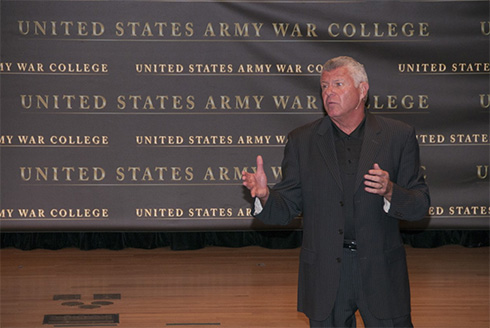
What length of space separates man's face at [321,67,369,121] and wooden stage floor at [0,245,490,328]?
6.94 feet

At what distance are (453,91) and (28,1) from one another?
3.20 metres

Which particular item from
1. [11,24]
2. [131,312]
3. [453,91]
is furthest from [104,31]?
[453,91]

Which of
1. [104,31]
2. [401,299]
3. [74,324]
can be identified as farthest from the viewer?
[104,31]

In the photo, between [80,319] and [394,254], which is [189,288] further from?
[394,254]

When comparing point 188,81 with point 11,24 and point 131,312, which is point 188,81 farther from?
point 131,312

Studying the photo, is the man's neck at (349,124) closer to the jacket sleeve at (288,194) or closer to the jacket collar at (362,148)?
the jacket collar at (362,148)

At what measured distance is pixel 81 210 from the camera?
5.95 metres

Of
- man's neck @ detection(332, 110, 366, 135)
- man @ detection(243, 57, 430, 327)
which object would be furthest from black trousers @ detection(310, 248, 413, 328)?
man's neck @ detection(332, 110, 366, 135)

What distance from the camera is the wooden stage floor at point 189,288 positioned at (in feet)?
16.1

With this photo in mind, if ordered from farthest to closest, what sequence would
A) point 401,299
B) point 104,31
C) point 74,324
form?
point 104,31 → point 74,324 → point 401,299

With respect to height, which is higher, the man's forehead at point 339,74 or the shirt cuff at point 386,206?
the man's forehead at point 339,74

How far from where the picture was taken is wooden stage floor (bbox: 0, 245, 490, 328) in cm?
489

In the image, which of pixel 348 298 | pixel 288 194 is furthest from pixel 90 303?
pixel 348 298

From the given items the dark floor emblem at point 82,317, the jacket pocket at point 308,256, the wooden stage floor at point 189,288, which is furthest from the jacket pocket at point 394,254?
the dark floor emblem at point 82,317
